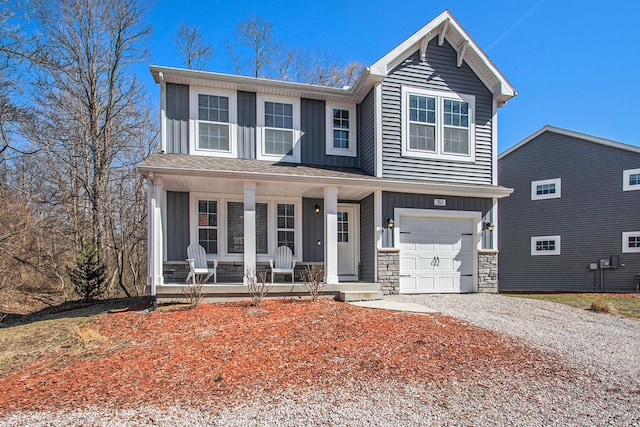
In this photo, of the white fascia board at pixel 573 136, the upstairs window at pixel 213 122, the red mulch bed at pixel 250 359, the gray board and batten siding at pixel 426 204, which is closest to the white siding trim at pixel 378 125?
the gray board and batten siding at pixel 426 204

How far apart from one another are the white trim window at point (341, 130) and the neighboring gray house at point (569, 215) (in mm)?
9978

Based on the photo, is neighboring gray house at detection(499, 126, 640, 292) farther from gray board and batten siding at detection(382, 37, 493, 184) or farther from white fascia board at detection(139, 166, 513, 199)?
white fascia board at detection(139, 166, 513, 199)

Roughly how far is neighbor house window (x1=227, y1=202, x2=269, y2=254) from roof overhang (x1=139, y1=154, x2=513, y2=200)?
2.67 feet

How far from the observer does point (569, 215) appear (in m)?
14.5

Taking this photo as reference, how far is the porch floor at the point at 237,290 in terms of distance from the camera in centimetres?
678

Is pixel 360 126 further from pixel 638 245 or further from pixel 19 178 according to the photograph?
pixel 19 178

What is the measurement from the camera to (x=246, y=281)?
24.4ft

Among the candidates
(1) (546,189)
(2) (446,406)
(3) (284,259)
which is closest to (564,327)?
(2) (446,406)

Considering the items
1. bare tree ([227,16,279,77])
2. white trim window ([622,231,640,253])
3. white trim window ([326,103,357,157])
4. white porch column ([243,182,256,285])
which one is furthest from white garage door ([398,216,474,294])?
bare tree ([227,16,279,77])

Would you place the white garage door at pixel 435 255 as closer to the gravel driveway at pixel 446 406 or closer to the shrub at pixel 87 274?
the gravel driveway at pixel 446 406

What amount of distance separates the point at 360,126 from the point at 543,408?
7833mm

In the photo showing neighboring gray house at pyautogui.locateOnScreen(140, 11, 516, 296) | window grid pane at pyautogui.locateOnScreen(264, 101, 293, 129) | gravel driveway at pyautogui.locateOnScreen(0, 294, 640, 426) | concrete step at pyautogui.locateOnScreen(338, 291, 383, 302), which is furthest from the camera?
window grid pane at pyautogui.locateOnScreen(264, 101, 293, 129)

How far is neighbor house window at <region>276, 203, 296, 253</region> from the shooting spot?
30.4 ft

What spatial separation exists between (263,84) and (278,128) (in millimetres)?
1151
